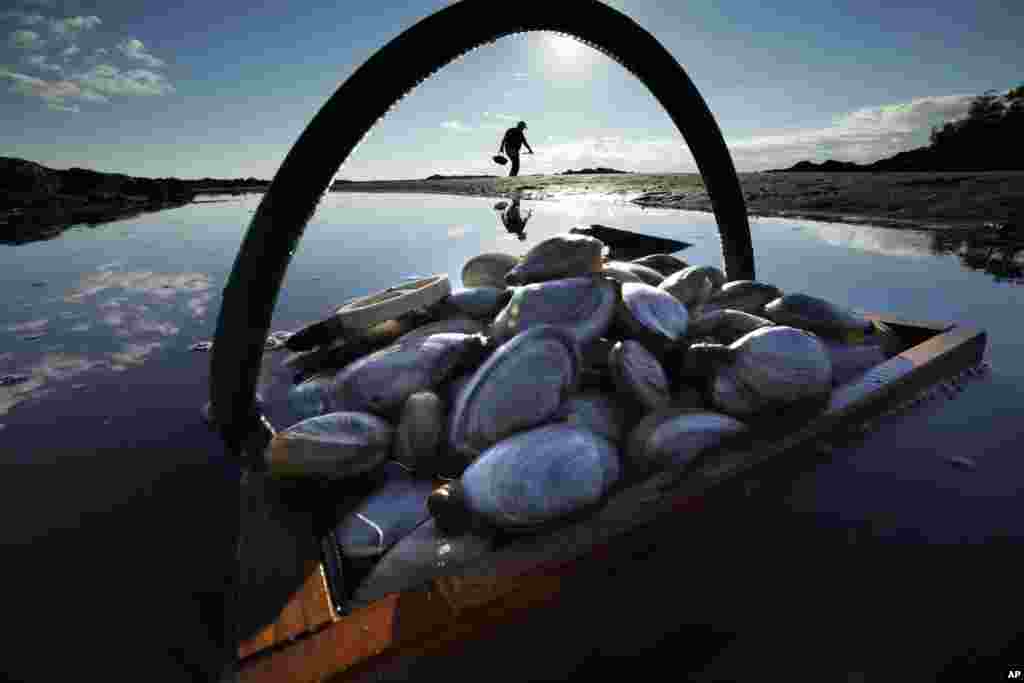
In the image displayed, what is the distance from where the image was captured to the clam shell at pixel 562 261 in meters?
2.39

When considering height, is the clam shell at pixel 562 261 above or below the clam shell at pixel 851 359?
above

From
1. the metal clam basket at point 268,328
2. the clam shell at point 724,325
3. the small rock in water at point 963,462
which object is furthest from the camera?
the clam shell at point 724,325

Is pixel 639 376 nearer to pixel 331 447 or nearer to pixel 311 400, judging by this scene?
pixel 331 447

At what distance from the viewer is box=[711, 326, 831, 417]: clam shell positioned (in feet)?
5.56

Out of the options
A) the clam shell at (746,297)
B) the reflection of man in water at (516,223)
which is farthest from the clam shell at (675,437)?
the reflection of man in water at (516,223)

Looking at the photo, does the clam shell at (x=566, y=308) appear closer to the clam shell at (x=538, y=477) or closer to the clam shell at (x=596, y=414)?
the clam shell at (x=596, y=414)

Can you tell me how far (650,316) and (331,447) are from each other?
130 cm

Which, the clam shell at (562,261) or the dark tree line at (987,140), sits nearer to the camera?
the clam shell at (562,261)

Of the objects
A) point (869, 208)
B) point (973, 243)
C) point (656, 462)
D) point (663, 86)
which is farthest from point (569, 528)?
point (869, 208)

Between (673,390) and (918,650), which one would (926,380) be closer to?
(673,390)

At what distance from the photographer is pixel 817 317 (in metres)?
2.33

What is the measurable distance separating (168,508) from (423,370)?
3.63 ft

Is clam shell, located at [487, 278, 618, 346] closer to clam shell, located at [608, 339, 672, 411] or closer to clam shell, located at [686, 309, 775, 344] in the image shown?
clam shell, located at [608, 339, 672, 411]

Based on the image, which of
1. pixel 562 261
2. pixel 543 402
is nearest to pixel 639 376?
pixel 543 402
